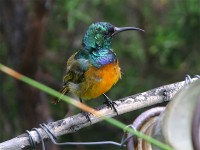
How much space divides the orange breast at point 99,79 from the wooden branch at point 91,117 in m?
0.44

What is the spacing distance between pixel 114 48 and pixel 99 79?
2189 mm

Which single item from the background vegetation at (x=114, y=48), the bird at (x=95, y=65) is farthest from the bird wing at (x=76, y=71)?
the background vegetation at (x=114, y=48)

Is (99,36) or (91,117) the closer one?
(91,117)

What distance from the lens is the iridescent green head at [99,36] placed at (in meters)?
2.59

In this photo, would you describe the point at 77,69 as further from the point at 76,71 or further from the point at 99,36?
the point at 99,36

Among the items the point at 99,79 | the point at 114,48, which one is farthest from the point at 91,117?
the point at 114,48

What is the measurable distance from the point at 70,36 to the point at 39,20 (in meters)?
1.04

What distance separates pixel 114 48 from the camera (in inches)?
189

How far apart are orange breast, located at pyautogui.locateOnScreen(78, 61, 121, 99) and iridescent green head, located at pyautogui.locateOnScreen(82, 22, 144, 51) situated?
10 centimetres

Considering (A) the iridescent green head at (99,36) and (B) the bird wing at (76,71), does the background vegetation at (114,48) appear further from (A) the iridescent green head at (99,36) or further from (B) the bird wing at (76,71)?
(A) the iridescent green head at (99,36)

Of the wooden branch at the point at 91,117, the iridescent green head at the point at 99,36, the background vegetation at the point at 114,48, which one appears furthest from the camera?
the background vegetation at the point at 114,48

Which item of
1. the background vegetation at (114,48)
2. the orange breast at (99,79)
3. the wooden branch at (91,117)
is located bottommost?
the wooden branch at (91,117)

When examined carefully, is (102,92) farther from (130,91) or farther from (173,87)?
(130,91)

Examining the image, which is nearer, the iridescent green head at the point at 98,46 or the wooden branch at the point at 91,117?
the wooden branch at the point at 91,117
